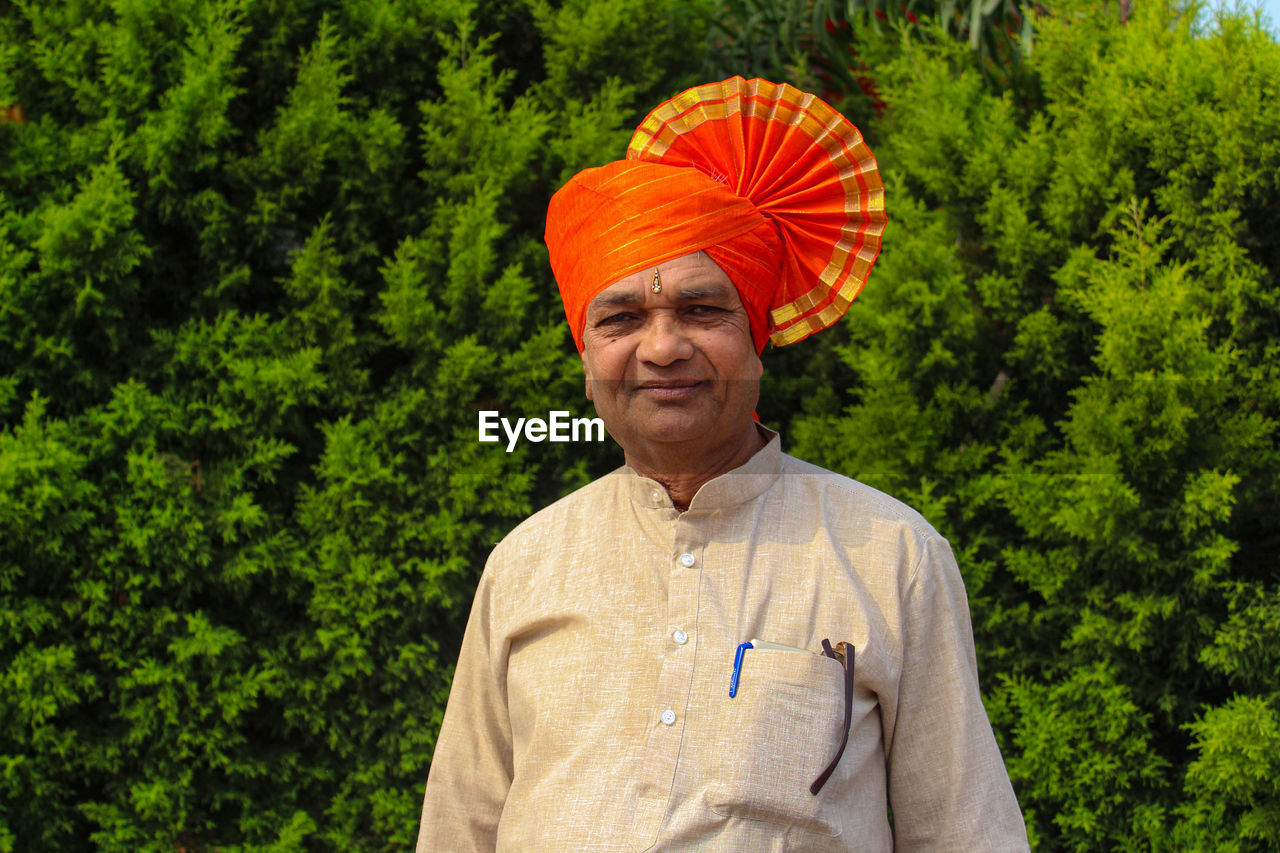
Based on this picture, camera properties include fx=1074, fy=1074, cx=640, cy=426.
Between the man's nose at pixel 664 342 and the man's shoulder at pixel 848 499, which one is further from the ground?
the man's nose at pixel 664 342

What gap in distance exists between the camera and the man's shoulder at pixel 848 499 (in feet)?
6.15

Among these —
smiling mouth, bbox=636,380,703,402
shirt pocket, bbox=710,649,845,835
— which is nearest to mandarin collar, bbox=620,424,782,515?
smiling mouth, bbox=636,380,703,402

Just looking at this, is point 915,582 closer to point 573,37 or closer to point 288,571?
point 288,571

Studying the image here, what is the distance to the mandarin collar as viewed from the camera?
1888 mm

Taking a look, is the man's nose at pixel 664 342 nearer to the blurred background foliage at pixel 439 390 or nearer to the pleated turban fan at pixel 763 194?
the pleated turban fan at pixel 763 194

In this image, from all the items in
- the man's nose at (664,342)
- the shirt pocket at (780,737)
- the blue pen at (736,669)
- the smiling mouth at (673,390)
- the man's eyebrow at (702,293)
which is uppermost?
the man's eyebrow at (702,293)

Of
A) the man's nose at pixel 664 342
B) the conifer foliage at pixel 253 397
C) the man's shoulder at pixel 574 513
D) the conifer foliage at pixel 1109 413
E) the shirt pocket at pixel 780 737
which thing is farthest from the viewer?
the conifer foliage at pixel 253 397

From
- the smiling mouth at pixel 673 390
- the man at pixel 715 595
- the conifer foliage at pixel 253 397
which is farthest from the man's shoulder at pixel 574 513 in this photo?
the conifer foliage at pixel 253 397

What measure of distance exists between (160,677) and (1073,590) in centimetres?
259

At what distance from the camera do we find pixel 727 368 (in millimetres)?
1833

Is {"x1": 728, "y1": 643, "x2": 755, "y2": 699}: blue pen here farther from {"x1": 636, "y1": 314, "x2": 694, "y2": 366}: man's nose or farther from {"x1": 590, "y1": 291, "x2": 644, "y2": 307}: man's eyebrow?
{"x1": 590, "y1": 291, "x2": 644, "y2": 307}: man's eyebrow

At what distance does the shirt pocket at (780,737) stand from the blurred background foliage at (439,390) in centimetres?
151

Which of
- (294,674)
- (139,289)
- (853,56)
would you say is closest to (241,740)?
(294,674)

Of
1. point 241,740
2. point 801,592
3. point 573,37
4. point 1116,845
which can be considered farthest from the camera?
point 573,37
